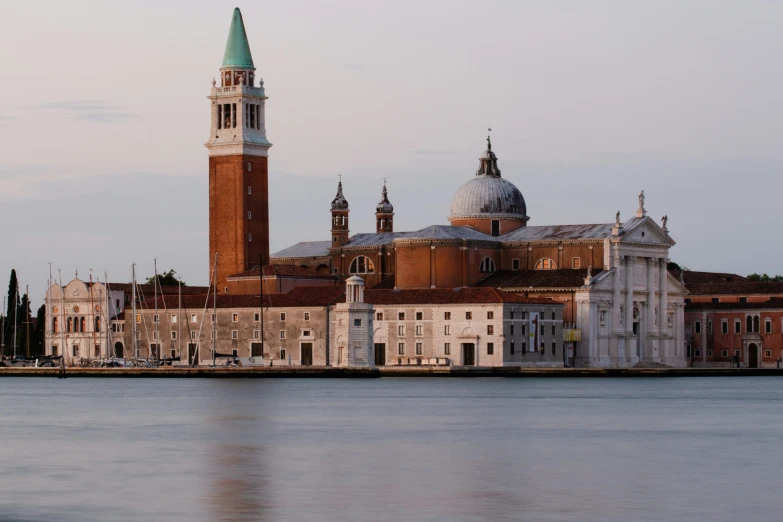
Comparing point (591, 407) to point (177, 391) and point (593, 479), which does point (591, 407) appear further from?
point (593, 479)

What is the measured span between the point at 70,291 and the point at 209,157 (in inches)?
390

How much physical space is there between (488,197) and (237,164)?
13.0 metres

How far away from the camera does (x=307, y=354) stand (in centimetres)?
8044


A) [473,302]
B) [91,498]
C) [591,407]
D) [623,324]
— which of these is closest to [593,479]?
[91,498]

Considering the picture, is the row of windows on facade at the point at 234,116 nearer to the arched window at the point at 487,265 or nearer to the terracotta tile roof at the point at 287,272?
→ the terracotta tile roof at the point at 287,272

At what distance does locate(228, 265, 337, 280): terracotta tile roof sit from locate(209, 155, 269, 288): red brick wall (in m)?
1.07

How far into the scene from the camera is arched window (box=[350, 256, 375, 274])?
90.6 metres

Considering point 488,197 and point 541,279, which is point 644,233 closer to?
point 541,279

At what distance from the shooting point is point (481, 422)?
139ft

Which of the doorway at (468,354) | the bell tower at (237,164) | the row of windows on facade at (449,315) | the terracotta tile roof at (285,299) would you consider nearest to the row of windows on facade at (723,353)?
the row of windows on facade at (449,315)

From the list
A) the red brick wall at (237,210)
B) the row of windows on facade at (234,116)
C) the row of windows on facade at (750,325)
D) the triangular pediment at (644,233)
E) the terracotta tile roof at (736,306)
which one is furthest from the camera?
the terracotta tile roof at (736,306)

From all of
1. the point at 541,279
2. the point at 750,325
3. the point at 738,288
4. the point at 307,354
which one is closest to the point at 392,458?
the point at 307,354

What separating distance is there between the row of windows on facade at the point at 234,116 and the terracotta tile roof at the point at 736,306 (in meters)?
24.8

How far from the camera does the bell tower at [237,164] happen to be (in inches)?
3428
